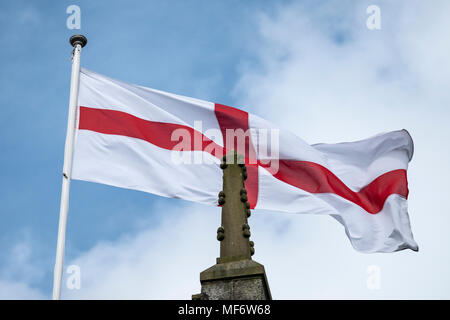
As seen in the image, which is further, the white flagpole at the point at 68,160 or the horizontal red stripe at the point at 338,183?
the horizontal red stripe at the point at 338,183

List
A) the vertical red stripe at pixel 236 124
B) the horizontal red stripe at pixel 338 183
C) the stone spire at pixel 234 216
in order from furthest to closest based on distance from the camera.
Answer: the horizontal red stripe at pixel 338 183
the vertical red stripe at pixel 236 124
the stone spire at pixel 234 216

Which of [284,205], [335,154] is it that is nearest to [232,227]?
[284,205]

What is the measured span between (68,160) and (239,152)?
4.08 meters

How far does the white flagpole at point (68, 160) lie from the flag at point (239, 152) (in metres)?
0.64

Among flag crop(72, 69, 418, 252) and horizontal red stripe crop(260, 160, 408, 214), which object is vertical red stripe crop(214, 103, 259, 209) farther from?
A: horizontal red stripe crop(260, 160, 408, 214)

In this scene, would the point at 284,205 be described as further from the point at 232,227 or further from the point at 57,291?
the point at 57,291

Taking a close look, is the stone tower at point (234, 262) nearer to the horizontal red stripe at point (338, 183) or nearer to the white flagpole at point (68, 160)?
the white flagpole at point (68, 160)

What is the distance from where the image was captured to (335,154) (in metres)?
14.4

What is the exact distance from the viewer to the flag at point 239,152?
1186 centimetres

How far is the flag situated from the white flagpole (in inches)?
25.2

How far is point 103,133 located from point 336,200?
4728mm

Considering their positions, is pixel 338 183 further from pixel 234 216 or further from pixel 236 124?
pixel 234 216

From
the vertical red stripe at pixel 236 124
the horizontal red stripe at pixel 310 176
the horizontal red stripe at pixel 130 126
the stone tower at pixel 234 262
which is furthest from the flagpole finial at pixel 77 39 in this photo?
the stone tower at pixel 234 262

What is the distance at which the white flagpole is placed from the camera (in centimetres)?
883
